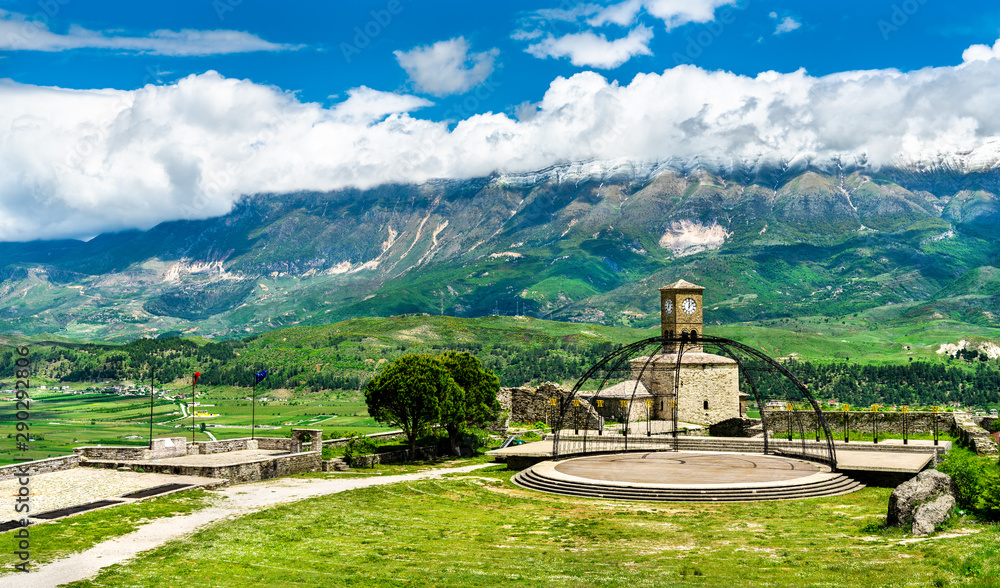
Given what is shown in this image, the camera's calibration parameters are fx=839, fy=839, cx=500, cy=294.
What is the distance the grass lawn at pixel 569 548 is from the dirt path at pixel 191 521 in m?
0.95

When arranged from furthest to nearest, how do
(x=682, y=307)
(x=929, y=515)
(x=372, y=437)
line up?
(x=682, y=307) → (x=372, y=437) → (x=929, y=515)

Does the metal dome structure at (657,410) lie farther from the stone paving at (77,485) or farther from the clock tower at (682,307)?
the stone paving at (77,485)

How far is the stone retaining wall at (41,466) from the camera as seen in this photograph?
4388 centimetres

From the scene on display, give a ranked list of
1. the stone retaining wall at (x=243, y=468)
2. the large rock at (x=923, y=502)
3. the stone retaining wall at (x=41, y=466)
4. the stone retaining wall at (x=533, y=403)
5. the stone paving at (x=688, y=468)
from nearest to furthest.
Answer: the large rock at (x=923, y=502) → the stone retaining wall at (x=41, y=466) → the stone paving at (x=688, y=468) → the stone retaining wall at (x=243, y=468) → the stone retaining wall at (x=533, y=403)

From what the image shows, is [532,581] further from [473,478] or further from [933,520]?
[473,478]

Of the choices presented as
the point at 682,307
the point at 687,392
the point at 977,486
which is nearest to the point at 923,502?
the point at 977,486

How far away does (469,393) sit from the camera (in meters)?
69.1

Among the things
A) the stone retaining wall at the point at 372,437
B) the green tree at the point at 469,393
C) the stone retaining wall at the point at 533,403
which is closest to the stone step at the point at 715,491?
the stone retaining wall at the point at 372,437

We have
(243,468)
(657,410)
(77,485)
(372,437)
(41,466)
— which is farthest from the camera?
(657,410)

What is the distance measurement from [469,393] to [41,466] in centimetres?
3233

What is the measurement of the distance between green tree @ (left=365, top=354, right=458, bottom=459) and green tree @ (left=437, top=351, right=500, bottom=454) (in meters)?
2.51

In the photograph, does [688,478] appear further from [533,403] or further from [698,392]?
[533,403]

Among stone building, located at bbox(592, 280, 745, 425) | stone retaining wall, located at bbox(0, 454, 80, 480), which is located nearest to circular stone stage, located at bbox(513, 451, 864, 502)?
stone building, located at bbox(592, 280, 745, 425)

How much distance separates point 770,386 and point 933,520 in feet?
539
